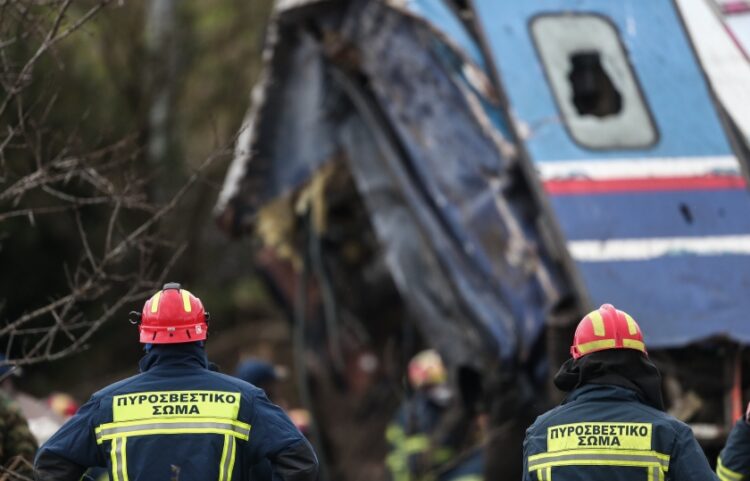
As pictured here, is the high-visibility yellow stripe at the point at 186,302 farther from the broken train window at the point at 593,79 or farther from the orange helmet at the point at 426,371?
the orange helmet at the point at 426,371

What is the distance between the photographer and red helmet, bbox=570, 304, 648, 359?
6121 millimetres

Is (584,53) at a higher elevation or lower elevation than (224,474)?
higher

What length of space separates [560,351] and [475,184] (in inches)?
52.3

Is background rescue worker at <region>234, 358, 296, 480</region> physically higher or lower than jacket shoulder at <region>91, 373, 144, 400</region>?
lower

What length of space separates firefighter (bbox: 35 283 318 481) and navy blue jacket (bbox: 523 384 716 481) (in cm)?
93

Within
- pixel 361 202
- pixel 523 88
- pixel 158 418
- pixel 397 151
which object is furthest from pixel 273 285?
pixel 158 418

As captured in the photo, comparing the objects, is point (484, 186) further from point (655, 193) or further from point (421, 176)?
point (655, 193)

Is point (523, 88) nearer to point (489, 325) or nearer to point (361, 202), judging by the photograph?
point (489, 325)

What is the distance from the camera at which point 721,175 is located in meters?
10.5

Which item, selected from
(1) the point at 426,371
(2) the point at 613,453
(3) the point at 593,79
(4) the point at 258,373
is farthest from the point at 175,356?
(1) the point at 426,371

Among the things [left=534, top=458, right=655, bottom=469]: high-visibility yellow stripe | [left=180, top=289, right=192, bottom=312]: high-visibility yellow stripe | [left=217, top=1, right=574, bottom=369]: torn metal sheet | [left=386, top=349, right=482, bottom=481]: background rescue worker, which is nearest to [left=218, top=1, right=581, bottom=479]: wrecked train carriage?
[left=217, top=1, right=574, bottom=369]: torn metal sheet

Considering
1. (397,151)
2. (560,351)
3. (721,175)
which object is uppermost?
(397,151)

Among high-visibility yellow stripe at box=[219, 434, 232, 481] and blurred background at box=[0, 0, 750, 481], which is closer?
high-visibility yellow stripe at box=[219, 434, 232, 481]

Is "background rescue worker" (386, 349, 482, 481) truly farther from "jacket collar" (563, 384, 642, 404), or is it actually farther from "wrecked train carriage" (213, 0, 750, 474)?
"jacket collar" (563, 384, 642, 404)
